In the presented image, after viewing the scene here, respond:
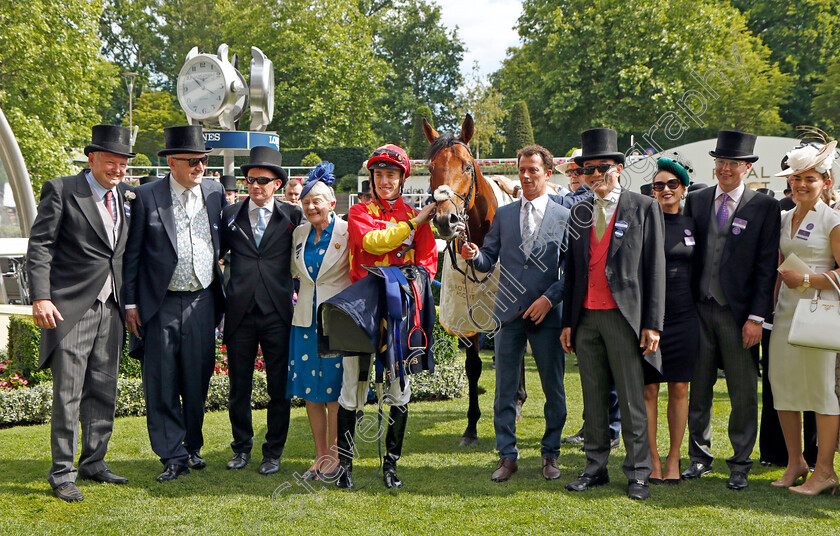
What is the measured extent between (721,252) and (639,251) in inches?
24.3

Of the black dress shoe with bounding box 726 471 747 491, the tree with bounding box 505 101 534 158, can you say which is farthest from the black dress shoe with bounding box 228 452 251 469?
the tree with bounding box 505 101 534 158

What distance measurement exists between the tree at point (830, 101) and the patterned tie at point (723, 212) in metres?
26.1

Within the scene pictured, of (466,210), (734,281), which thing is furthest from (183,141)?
(734,281)

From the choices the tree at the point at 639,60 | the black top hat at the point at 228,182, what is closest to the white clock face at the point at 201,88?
the black top hat at the point at 228,182

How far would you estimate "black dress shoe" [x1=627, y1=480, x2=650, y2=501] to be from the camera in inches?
165

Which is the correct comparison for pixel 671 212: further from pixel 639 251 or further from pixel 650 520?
pixel 650 520

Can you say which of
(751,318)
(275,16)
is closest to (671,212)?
(751,318)

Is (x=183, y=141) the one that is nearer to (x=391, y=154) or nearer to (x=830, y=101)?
(x=391, y=154)

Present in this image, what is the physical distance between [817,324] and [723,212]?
3.00 feet

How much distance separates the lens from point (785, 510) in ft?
13.2

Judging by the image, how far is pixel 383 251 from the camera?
13.4ft

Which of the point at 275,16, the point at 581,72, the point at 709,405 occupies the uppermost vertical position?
the point at 275,16

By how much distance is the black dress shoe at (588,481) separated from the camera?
438cm

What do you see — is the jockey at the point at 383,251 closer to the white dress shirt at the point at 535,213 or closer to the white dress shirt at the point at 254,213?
the white dress shirt at the point at 535,213
